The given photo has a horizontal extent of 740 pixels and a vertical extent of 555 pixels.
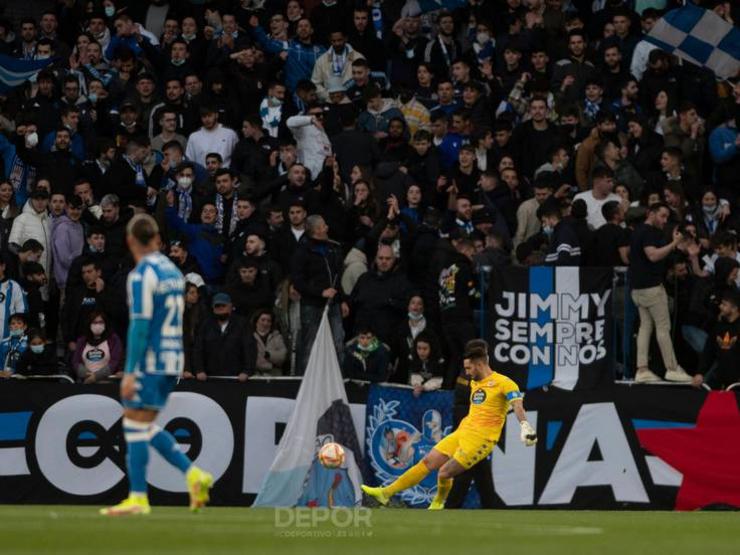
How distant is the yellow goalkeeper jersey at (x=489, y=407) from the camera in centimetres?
Answer: 1877

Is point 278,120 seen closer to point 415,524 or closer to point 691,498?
point 691,498

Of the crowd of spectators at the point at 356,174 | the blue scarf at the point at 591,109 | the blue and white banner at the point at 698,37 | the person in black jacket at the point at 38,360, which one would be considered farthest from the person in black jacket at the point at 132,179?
the blue and white banner at the point at 698,37

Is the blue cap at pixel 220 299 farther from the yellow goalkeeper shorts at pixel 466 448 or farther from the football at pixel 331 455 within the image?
the yellow goalkeeper shorts at pixel 466 448

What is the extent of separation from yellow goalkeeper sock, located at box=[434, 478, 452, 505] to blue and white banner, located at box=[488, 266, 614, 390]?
8.54 feet

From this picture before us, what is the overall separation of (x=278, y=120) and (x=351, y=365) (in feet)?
17.4

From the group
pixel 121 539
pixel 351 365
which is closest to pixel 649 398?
pixel 351 365

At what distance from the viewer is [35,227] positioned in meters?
22.7

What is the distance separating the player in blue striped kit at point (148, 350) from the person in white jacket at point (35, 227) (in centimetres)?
1009

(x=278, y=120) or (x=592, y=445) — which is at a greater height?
(x=278, y=120)

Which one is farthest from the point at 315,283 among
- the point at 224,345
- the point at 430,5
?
the point at 430,5

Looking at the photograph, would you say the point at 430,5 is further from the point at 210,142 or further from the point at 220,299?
the point at 220,299

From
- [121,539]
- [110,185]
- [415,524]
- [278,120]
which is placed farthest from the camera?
[278,120]

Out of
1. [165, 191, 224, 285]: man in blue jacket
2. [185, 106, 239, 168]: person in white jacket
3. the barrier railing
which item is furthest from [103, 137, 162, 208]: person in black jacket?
the barrier railing

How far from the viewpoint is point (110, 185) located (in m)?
23.8
